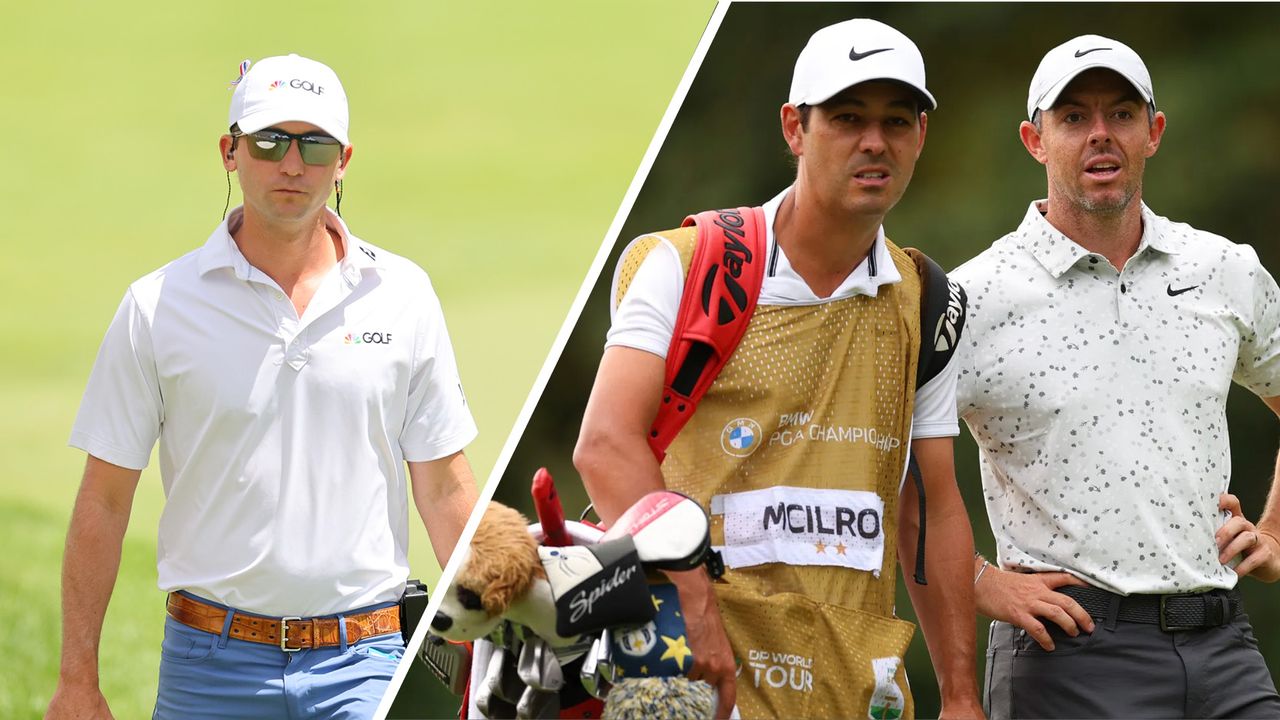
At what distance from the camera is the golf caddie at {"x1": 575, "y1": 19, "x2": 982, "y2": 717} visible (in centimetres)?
265

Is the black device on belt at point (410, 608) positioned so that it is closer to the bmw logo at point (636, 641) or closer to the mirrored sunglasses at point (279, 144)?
the mirrored sunglasses at point (279, 144)

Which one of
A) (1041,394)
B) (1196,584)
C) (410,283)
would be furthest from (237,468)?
(1196,584)

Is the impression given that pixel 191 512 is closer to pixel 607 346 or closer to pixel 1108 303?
pixel 607 346

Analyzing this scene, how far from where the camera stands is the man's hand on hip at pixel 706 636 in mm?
2416

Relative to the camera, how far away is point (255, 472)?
3205mm

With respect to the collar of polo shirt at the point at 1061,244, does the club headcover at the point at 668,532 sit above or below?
below

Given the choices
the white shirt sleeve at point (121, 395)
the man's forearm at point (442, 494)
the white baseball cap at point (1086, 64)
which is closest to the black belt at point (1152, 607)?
the white baseball cap at point (1086, 64)

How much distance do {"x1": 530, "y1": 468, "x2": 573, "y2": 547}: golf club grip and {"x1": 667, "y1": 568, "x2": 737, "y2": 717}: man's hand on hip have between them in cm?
19

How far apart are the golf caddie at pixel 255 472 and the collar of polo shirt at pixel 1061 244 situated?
127 centimetres

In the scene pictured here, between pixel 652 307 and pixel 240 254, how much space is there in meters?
1.09

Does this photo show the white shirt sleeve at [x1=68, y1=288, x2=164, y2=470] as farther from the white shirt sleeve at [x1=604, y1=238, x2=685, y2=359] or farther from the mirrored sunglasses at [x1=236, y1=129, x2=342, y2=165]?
the white shirt sleeve at [x1=604, y1=238, x2=685, y2=359]

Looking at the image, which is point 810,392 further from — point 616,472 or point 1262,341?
point 1262,341

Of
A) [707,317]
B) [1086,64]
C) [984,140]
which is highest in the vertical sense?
[984,140]

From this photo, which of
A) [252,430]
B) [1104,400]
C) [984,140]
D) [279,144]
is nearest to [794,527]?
[1104,400]
